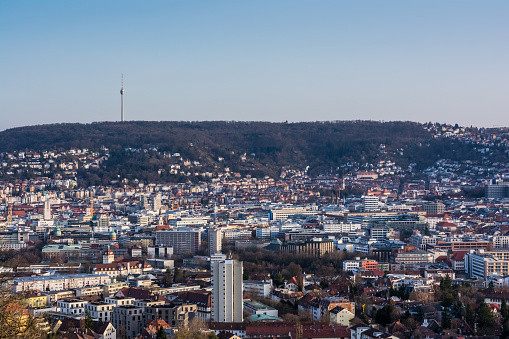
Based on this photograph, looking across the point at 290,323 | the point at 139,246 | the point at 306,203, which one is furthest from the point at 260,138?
the point at 290,323

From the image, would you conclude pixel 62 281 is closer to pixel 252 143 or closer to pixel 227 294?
pixel 227 294

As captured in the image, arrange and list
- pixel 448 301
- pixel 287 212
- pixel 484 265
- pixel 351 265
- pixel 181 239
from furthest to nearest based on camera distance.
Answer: pixel 287 212
pixel 181 239
pixel 351 265
pixel 484 265
pixel 448 301

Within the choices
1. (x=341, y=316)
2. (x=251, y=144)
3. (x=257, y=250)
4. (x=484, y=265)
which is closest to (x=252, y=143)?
(x=251, y=144)

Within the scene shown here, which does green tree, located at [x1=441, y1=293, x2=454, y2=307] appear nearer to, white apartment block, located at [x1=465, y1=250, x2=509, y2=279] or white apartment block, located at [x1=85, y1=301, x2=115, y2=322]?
white apartment block, located at [x1=85, y1=301, x2=115, y2=322]

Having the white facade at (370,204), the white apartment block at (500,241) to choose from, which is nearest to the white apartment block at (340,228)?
the white facade at (370,204)

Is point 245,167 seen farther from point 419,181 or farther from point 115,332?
A: point 115,332

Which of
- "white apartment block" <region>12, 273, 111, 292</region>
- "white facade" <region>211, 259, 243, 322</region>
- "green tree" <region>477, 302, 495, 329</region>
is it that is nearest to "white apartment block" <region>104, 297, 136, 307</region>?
"white facade" <region>211, 259, 243, 322</region>
